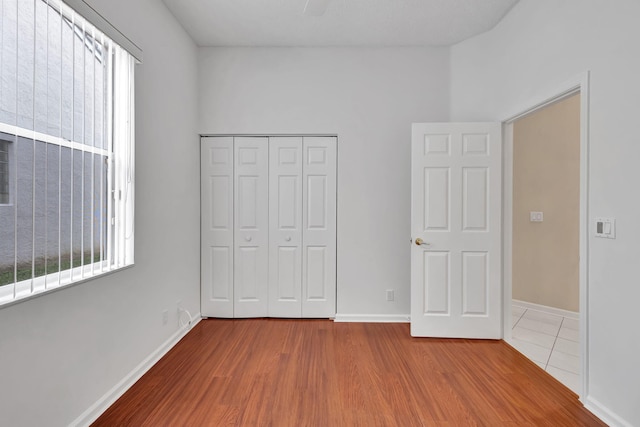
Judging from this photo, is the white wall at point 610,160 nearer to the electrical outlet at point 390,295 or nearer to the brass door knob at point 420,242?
the brass door knob at point 420,242

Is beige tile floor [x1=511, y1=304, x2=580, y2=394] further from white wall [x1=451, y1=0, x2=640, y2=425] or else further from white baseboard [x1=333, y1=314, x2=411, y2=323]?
white baseboard [x1=333, y1=314, x2=411, y2=323]

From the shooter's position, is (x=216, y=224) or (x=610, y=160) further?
(x=216, y=224)

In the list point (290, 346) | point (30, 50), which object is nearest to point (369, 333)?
point (290, 346)

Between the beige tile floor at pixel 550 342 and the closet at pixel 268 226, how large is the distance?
187 cm

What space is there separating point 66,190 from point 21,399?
97cm

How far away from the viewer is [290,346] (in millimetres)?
2822

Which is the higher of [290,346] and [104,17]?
[104,17]

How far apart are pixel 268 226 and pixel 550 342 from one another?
2.93 meters

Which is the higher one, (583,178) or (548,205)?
(583,178)

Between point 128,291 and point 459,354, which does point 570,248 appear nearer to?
point 459,354

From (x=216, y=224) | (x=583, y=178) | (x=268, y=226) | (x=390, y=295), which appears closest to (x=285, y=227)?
(x=268, y=226)

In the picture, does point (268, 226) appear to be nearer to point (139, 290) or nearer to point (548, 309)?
point (139, 290)

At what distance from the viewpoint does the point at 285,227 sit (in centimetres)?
351

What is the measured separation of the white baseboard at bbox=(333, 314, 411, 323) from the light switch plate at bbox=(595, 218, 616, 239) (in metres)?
1.96
